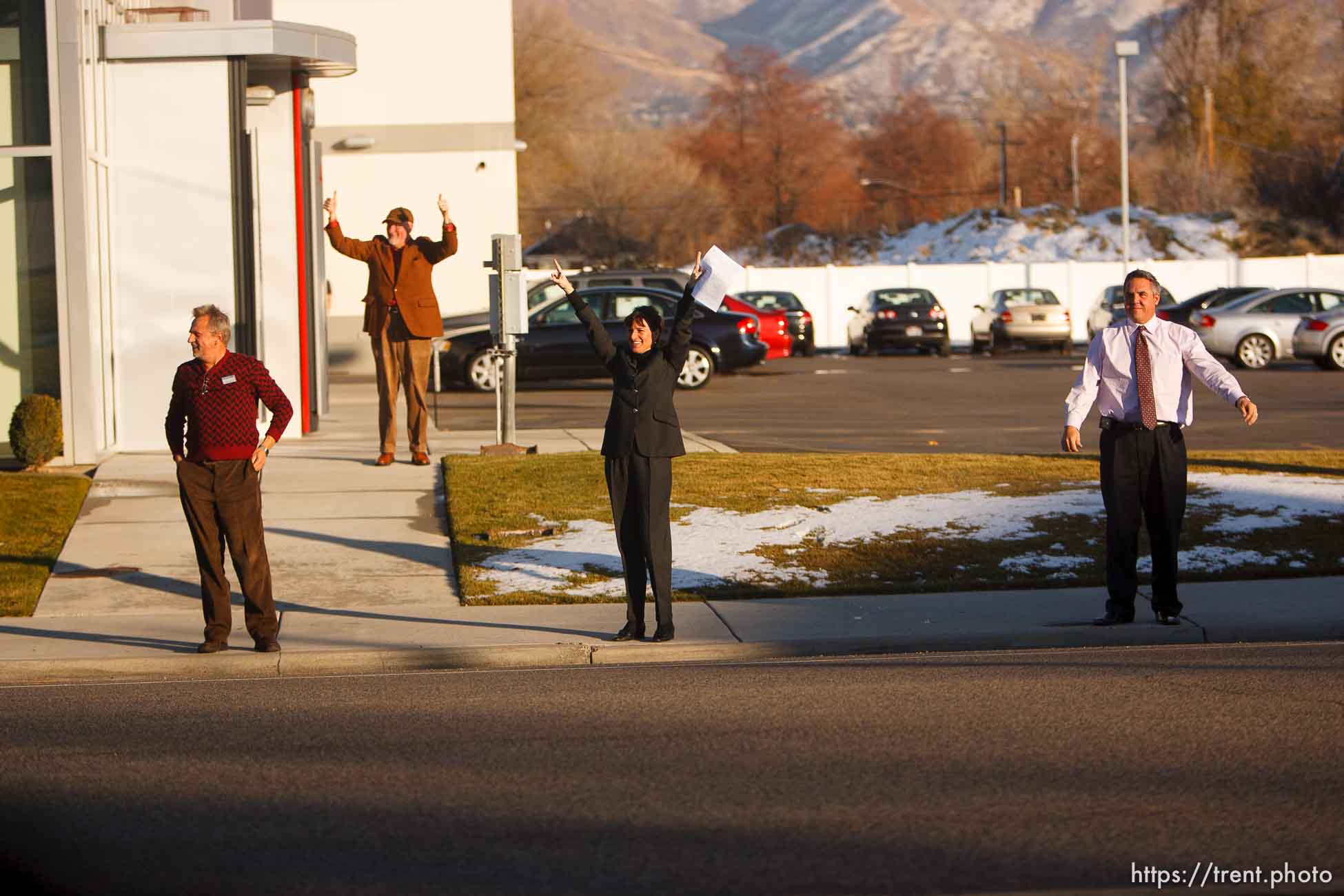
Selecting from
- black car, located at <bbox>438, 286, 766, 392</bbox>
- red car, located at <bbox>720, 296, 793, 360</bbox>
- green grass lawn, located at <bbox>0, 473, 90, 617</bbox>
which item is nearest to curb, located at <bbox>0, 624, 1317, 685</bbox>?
green grass lawn, located at <bbox>0, 473, 90, 617</bbox>

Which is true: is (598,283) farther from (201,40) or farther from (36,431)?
(36,431)

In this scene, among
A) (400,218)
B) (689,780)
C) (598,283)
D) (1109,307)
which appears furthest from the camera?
(1109,307)

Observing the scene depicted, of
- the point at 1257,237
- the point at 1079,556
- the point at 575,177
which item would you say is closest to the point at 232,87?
the point at 1079,556

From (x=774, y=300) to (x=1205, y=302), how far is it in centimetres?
1064

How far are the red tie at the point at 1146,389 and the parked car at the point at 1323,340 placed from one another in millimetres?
23310

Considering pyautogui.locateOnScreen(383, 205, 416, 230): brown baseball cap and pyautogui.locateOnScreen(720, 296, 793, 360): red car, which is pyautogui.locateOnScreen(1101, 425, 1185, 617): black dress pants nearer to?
pyautogui.locateOnScreen(383, 205, 416, 230): brown baseball cap

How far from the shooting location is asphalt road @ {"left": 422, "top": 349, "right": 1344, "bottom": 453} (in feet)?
60.5

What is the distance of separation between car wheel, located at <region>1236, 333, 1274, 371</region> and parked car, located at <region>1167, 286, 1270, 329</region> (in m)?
1.05

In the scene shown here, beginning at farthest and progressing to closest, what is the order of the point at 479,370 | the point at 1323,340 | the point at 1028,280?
the point at 1028,280
the point at 1323,340
the point at 479,370

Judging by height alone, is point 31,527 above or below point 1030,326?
below

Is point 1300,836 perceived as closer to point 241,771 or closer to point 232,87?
point 241,771

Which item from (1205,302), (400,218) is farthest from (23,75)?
(1205,302)

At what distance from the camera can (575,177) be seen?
288 ft

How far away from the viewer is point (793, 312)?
128ft
